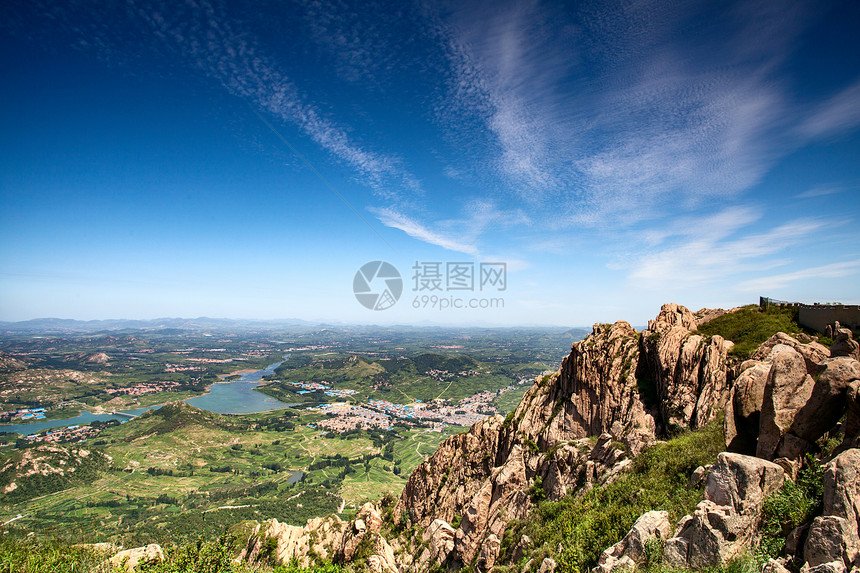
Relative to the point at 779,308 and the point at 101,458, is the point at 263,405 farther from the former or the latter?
the point at 779,308

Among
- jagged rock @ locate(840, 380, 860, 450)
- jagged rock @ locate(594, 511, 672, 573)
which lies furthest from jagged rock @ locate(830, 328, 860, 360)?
jagged rock @ locate(594, 511, 672, 573)

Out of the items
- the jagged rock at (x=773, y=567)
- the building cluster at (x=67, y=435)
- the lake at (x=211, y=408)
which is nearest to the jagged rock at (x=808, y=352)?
the jagged rock at (x=773, y=567)

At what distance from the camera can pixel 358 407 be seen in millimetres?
179000

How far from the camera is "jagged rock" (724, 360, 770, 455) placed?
11.6 m

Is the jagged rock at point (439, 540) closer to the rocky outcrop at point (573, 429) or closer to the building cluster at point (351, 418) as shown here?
the rocky outcrop at point (573, 429)

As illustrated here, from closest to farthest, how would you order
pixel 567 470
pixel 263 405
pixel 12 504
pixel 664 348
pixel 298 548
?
pixel 567 470, pixel 664 348, pixel 298 548, pixel 12 504, pixel 263 405

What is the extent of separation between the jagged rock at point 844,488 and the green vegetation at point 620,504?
3.89 meters

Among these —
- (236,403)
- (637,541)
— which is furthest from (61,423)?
(637,541)

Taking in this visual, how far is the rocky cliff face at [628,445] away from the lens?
855cm

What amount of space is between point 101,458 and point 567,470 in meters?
136

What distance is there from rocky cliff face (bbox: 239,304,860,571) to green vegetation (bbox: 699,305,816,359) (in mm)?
2542

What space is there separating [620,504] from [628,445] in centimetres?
500

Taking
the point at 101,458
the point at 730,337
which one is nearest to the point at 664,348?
the point at 730,337

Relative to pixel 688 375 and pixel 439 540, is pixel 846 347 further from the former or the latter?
pixel 439 540
